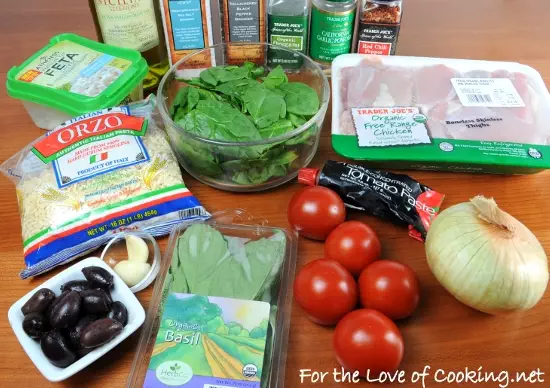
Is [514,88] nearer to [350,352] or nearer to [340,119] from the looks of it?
[340,119]

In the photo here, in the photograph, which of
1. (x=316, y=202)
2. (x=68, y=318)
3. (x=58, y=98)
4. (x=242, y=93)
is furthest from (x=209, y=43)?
(x=68, y=318)

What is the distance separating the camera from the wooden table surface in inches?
27.8

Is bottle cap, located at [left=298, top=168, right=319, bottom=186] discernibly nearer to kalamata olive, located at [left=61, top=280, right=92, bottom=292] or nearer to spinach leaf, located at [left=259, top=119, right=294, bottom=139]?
spinach leaf, located at [left=259, top=119, right=294, bottom=139]

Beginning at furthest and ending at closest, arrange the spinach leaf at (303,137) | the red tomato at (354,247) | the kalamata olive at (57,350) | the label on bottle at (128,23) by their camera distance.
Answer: the label on bottle at (128,23)
the spinach leaf at (303,137)
the red tomato at (354,247)
the kalamata olive at (57,350)

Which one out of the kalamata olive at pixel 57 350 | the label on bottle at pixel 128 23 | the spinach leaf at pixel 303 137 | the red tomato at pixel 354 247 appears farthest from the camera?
the label on bottle at pixel 128 23

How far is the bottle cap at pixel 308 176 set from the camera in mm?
882

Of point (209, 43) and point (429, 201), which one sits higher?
point (209, 43)

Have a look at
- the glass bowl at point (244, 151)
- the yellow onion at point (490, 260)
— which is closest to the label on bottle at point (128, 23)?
the glass bowl at point (244, 151)

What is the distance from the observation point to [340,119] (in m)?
0.97

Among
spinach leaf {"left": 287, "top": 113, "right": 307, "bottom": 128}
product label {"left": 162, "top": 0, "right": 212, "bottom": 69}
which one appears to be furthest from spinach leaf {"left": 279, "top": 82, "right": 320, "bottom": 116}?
product label {"left": 162, "top": 0, "right": 212, "bottom": 69}

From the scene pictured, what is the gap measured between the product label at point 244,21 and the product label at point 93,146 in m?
0.29

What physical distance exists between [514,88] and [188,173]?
0.68m

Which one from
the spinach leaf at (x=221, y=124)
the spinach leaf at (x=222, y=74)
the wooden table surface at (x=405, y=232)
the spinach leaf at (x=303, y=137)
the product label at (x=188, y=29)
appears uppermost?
the product label at (x=188, y=29)

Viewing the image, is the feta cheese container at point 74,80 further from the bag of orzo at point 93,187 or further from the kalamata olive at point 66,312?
the kalamata olive at point 66,312
